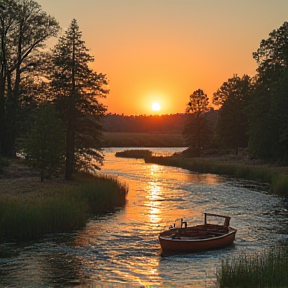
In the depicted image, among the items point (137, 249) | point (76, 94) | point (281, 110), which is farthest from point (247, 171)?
point (137, 249)

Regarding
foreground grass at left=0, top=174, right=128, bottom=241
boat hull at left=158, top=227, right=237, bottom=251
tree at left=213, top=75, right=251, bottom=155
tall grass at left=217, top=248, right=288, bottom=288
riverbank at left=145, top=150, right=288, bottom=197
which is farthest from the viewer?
tree at left=213, top=75, right=251, bottom=155

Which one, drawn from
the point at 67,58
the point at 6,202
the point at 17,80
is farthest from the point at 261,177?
the point at 6,202

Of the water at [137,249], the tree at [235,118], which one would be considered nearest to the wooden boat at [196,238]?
the water at [137,249]

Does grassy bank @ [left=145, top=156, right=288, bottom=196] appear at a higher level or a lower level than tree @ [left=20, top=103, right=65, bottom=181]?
lower

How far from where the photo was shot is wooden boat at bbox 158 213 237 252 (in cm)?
2189

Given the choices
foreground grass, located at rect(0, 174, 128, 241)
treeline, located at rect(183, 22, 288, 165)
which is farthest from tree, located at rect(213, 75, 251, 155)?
foreground grass, located at rect(0, 174, 128, 241)

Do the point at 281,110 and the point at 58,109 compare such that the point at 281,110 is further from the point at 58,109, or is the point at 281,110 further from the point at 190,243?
the point at 190,243

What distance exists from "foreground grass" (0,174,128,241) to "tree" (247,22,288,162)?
30.2 m

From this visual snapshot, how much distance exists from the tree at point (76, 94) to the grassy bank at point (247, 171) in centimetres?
1676

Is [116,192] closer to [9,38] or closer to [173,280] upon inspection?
[173,280]

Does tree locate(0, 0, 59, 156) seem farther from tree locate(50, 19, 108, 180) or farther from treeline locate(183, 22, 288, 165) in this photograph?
treeline locate(183, 22, 288, 165)

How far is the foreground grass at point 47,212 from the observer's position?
23.4 metres

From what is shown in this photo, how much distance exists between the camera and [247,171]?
5600 centimetres

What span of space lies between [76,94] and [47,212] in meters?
17.6
